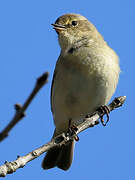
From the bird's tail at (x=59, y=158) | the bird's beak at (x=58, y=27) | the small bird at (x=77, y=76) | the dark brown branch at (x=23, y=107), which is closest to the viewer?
the dark brown branch at (x=23, y=107)

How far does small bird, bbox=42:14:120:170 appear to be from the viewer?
522cm

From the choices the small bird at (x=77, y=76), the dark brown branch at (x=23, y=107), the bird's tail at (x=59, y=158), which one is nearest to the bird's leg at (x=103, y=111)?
the small bird at (x=77, y=76)

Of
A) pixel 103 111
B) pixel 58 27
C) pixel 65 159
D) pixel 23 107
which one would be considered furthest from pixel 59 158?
pixel 23 107

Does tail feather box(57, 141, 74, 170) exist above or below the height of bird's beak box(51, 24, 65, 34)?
below

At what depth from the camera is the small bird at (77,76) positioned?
205 inches

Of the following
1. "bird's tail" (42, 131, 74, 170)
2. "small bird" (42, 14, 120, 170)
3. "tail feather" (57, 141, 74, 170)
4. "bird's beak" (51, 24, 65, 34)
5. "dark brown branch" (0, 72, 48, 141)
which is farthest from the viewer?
"tail feather" (57, 141, 74, 170)

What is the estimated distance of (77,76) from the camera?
5.15m

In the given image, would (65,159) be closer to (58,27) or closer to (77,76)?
(77,76)

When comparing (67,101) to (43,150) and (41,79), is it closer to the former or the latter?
(43,150)

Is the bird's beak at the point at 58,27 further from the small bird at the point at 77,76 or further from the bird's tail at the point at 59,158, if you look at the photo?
the bird's tail at the point at 59,158

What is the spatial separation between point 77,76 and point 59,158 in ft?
6.44

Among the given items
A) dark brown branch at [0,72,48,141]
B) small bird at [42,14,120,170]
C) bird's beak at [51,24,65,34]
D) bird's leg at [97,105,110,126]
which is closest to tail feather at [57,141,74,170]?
small bird at [42,14,120,170]

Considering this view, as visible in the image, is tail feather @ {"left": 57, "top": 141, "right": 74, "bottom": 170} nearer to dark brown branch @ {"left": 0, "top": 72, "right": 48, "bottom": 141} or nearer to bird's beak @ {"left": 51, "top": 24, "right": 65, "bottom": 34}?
bird's beak @ {"left": 51, "top": 24, "right": 65, "bottom": 34}

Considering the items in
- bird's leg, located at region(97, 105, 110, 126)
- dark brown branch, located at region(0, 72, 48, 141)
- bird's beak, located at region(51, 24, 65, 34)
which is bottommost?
dark brown branch, located at region(0, 72, 48, 141)
